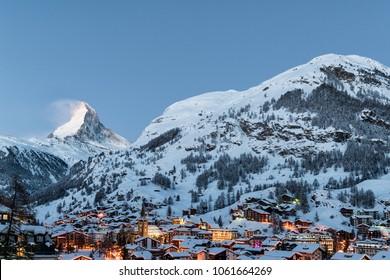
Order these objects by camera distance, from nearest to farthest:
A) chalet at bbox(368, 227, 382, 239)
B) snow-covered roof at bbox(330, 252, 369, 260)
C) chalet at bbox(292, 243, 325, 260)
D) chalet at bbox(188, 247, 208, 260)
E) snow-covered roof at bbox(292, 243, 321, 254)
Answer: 1. snow-covered roof at bbox(330, 252, 369, 260)
2. chalet at bbox(292, 243, 325, 260)
3. snow-covered roof at bbox(292, 243, 321, 254)
4. chalet at bbox(188, 247, 208, 260)
5. chalet at bbox(368, 227, 382, 239)

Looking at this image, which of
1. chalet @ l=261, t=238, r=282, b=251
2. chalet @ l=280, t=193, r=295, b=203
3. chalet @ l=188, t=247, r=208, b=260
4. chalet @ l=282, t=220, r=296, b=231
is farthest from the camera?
chalet @ l=280, t=193, r=295, b=203

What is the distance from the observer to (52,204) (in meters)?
176

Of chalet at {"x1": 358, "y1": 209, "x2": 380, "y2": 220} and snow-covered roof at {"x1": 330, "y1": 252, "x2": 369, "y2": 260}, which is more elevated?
chalet at {"x1": 358, "y1": 209, "x2": 380, "y2": 220}

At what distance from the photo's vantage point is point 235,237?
95750mm

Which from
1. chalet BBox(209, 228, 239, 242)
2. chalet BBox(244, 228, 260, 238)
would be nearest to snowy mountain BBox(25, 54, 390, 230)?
chalet BBox(244, 228, 260, 238)

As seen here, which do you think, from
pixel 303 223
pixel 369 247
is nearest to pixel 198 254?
pixel 369 247

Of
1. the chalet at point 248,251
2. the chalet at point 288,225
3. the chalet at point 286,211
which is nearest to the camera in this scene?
the chalet at point 248,251

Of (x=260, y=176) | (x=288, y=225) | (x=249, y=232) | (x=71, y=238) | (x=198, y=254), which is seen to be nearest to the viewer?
(x=198, y=254)

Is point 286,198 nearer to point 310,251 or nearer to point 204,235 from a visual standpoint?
point 204,235

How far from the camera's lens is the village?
67.2 metres

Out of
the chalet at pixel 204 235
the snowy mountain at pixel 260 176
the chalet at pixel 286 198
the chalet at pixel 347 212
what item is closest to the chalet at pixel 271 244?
the chalet at pixel 204 235

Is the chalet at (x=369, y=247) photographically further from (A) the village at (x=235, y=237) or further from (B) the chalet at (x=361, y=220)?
(B) the chalet at (x=361, y=220)

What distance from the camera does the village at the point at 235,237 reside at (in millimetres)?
67188

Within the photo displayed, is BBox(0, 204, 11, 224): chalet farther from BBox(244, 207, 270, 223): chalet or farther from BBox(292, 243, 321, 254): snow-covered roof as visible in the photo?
BBox(244, 207, 270, 223): chalet
